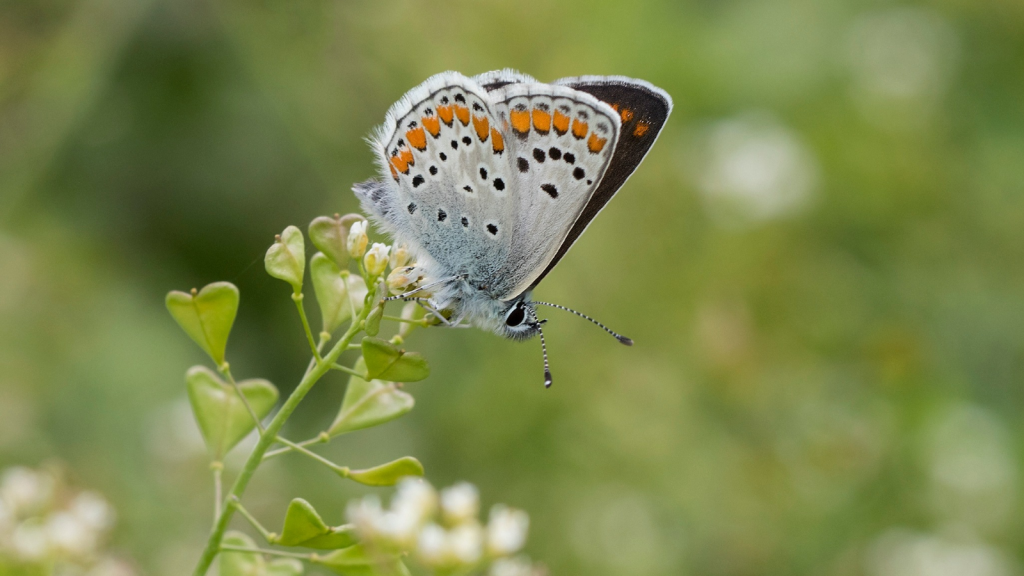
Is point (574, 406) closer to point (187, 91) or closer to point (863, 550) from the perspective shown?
point (863, 550)

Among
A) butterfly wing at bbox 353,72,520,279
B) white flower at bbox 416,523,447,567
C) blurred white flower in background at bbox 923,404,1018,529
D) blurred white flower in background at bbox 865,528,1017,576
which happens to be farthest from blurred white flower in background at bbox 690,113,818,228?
white flower at bbox 416,523,447,567

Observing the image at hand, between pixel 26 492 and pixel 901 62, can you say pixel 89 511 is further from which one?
pixel 901 62

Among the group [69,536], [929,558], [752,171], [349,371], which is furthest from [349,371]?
[752,171]

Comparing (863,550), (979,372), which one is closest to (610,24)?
(979,372)

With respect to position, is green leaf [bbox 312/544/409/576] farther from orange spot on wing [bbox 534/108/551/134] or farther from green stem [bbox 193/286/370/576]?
orange spot on wing [bbox 534/108/551/134]

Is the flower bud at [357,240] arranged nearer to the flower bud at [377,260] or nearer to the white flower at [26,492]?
the flower bud at [377,260]

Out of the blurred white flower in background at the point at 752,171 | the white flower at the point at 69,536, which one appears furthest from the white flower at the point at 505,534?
the blurred white flower in background at the point at 752,171

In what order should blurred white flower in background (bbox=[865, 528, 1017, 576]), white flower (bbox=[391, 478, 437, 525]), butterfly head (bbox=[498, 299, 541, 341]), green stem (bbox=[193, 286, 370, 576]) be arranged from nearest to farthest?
green stem (bbox=[193, 286, 370, 576]), white flower (bbox=[391, 478, 437, 525]), butterfly head (bbox=[498, 299, 541, 341]), blurred white flower in background (bbox=[865, 528, 1017, 576])
